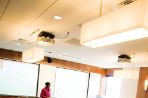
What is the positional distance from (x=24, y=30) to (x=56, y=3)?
2236 mm

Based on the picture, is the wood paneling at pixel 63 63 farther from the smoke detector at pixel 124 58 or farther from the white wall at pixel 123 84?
the smoke detector at pixel 124 58

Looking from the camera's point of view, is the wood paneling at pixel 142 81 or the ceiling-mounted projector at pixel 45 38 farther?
the wood paneling at pixel 142 81

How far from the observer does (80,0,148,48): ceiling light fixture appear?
2085mm

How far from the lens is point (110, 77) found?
11391mm

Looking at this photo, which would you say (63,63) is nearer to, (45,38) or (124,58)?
(124,58)

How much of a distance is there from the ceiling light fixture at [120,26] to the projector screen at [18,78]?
736 centimetres

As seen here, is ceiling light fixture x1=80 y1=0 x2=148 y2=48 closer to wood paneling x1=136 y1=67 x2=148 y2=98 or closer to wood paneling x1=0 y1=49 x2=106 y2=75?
wood paneling x1=136 y1=67 x2=148 y2=98

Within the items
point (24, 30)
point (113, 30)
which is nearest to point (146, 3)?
point (113, 30)

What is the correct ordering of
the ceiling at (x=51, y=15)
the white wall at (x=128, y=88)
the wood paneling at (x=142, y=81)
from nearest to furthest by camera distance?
the ceiling at (x=51, y=15) → the wood paneling at (x=142, y=81) → the white wall at (x=128, y=88)

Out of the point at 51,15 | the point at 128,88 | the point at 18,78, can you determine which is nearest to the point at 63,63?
the point at 18,78

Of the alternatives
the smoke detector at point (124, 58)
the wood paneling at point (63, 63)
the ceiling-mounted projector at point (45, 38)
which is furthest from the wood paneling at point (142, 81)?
the wood paneling at point (63, 63)

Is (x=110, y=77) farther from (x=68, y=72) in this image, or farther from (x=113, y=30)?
(x=113, y=30)

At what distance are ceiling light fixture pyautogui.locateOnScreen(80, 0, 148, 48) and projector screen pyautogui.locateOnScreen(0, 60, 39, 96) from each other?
736cm

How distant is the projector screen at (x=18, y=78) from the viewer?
945 cm
